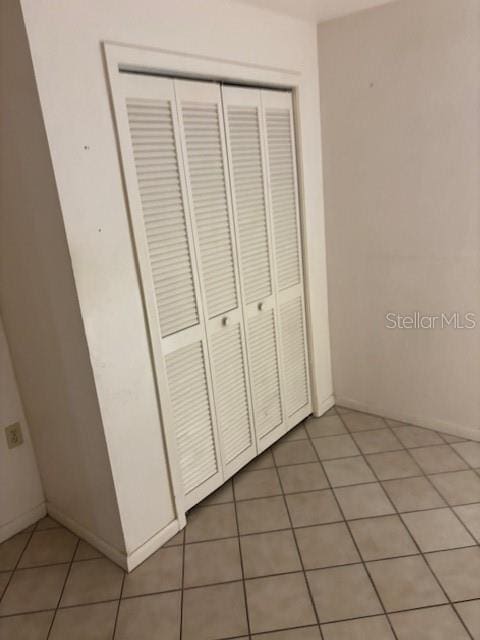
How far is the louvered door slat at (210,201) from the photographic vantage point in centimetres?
190

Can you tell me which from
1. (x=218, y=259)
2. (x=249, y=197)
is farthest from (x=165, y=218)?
(x=249, y=197)

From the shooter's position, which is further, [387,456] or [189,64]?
A: [387,456]

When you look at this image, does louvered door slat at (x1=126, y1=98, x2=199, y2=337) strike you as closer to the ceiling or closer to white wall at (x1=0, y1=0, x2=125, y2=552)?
white wall at (x1=0, y1=0, x2=125, y2=552)

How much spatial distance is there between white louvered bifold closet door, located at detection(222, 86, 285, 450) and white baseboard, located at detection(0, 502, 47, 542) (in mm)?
1082

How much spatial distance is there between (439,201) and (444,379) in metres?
0.92

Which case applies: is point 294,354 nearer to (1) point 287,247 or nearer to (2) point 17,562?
(1) point 287,247

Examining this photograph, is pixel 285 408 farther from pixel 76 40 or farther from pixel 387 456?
pixel 76 40

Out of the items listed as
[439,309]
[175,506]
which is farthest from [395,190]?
[175,506]

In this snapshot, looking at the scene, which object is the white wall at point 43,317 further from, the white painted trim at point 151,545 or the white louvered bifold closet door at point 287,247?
the white louvered bifold closet door at point 287,247

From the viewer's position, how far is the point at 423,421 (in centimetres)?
268

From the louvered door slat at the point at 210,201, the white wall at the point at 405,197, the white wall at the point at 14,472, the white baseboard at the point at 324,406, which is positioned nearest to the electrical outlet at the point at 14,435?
the white wall at the point at 14,472

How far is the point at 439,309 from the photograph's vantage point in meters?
2.45

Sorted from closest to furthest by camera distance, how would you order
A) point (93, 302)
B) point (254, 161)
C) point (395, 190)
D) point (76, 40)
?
point (76, 40), point (93, 302), point (254, 161), point (395, 190)

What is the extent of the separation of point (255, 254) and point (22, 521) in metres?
1.62
